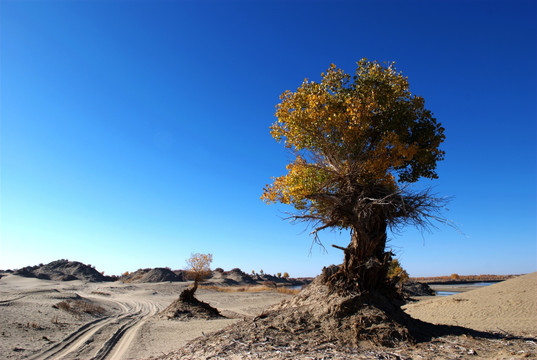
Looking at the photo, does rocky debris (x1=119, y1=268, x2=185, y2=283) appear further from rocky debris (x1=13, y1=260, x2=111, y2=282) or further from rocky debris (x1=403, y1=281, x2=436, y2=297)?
rocky debris (x1=403, y1=281, x2=436, y2=297)

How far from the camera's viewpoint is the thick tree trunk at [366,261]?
391 inches

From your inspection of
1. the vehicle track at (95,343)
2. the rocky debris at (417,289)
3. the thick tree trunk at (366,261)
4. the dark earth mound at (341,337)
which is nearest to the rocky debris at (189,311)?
the vehicle track at (95,343)

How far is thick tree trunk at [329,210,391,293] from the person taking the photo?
9.92 metres

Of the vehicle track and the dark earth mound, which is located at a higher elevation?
the dark earth mound

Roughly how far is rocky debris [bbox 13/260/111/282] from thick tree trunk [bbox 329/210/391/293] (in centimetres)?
6664

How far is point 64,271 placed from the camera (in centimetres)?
7062

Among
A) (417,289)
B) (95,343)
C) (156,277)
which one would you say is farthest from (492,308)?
(156,277)

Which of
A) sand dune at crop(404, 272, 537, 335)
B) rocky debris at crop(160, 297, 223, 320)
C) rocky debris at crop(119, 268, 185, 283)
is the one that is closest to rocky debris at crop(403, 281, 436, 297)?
sand dune at crop(404, 272, 537, 335)

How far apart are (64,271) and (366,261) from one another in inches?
3088

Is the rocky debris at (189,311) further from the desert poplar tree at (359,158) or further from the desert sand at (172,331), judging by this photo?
the desert poplar tree at (359,158)

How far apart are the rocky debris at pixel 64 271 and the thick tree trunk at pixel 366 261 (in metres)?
66.6

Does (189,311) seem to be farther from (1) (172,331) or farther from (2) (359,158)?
(2) (359,158)

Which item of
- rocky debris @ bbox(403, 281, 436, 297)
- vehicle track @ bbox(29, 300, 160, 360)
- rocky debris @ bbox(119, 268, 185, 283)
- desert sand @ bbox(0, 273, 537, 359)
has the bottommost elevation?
vehicle track @ bbox(29, 300, 160, 360)

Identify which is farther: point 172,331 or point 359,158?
point 172,331
